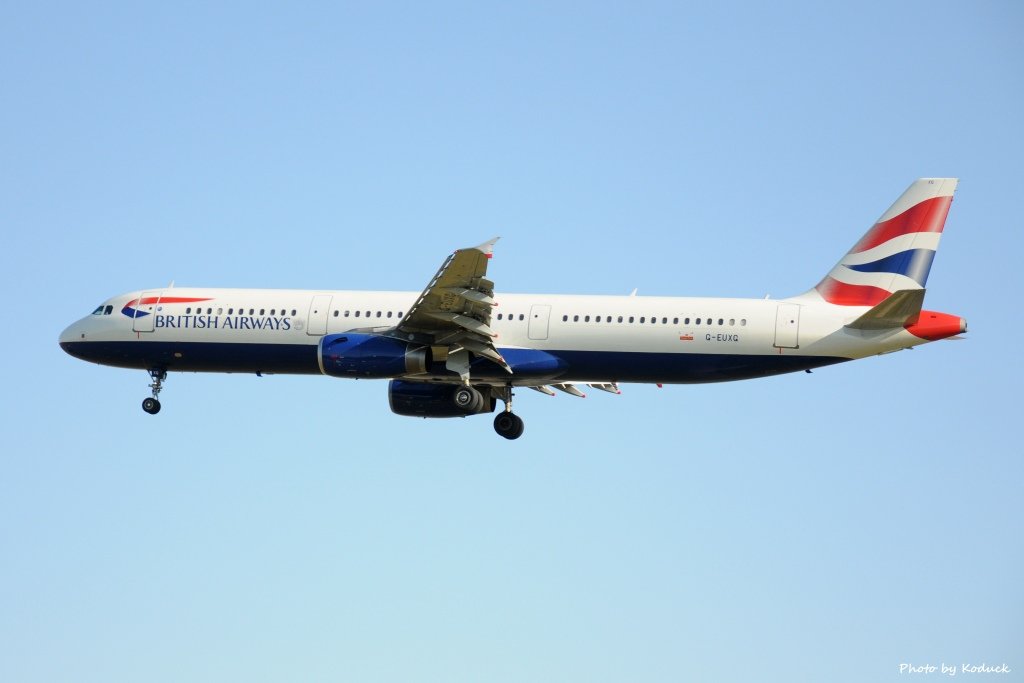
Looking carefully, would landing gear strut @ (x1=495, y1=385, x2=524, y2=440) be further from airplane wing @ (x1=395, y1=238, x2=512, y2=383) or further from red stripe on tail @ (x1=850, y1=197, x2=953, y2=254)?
red stripe on tail @ (x1=850, y1=197, x2=953, y2=254)

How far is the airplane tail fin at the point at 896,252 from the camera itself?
5109 centimetres

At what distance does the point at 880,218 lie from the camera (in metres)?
52.2

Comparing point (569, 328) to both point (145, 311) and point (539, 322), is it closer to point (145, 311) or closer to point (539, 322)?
point (539, 322)

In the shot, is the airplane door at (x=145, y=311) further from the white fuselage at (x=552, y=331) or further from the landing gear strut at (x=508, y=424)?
the landing gear strut at (x=508, y=424)

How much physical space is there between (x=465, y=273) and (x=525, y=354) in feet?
15.3

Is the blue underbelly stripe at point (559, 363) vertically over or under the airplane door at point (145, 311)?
under

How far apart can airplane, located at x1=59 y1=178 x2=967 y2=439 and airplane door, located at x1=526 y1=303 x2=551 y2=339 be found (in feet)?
0.15

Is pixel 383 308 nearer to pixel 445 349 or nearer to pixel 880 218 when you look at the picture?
pixel 445 349

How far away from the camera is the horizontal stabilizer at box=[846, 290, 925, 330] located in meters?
47.8

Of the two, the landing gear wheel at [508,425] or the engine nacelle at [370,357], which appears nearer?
the engine nacelle at [370,357]

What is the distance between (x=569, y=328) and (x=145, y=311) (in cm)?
1630

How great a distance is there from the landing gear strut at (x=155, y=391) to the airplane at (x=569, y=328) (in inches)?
69.8

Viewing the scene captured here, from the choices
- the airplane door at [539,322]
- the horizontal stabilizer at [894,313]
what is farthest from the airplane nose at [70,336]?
the horizontal stabilizer at [894,313]

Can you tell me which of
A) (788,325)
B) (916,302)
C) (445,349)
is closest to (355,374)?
(445,349)
